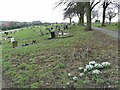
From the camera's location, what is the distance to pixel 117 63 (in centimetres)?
751

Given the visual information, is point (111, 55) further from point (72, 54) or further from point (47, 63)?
point (47, 63)

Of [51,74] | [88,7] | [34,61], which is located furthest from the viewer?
[88,7]

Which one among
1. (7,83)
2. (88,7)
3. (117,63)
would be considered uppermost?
(88,7)

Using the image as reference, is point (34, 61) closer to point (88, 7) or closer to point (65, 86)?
point (65, 86)

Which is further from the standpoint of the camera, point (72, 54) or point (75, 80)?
point (72, 54)

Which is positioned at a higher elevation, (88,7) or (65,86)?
(88,7)

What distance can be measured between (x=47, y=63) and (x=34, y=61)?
1000 mm

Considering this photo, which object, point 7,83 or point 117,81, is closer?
point 117,81

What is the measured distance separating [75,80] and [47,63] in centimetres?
266

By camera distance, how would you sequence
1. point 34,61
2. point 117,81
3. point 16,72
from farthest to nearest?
point 34,61
point 16,72
point 117,81

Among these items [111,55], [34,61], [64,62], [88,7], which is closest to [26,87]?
[64,62]

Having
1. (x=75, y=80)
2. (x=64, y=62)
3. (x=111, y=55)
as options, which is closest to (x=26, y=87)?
(x=75, y=80)

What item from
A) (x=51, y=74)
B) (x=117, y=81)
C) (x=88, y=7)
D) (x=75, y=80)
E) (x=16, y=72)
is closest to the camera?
(x=117, y=81)

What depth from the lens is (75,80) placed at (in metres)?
6.33
